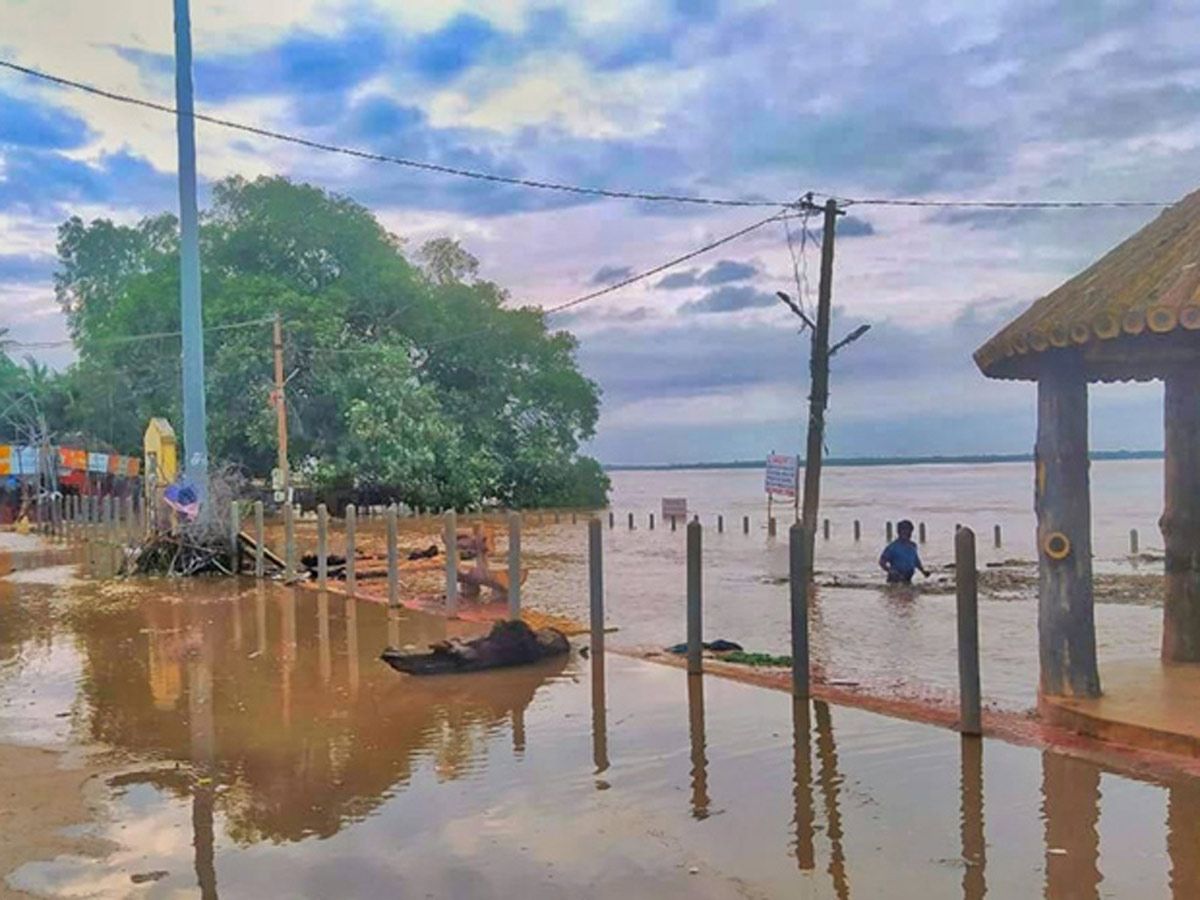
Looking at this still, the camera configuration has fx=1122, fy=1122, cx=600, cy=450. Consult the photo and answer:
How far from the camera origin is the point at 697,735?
787 centimetres

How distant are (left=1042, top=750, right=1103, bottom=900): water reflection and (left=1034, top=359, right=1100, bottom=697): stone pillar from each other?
45.1 inches

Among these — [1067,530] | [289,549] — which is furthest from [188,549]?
[1067,530]

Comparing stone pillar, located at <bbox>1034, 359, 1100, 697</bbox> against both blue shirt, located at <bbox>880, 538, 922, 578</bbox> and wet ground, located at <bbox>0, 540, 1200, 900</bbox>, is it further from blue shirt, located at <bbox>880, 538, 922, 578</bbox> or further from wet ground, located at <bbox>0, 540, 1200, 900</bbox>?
blue shirt, located at <bbox>880, 538, 922, 578</bbox>

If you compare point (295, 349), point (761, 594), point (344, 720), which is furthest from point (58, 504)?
point (344, 720)

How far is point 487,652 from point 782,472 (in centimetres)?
2082

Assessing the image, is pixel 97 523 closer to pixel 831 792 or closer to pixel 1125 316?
pixel 831 792

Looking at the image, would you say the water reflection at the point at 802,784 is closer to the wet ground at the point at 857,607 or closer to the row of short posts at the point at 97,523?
the wet ground at the point at 857,607

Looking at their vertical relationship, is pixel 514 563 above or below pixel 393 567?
above

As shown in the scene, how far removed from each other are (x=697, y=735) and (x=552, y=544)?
29397 millimetres

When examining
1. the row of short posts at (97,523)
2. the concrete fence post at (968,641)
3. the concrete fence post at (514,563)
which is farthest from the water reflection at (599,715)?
the row of short posts at (97,523)

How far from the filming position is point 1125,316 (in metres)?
6.96

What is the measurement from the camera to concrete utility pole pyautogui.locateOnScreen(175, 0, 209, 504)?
72.4ft

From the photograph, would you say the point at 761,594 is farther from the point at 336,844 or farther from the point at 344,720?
the point at 336,844

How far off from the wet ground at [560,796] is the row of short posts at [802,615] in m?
0.28
